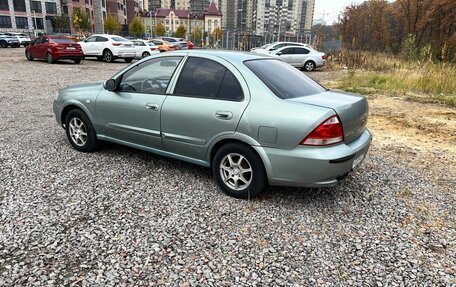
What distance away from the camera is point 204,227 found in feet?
10.5

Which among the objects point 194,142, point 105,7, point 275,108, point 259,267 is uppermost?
point 105,7

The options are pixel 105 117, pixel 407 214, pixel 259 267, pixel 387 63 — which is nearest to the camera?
pixel 259 267

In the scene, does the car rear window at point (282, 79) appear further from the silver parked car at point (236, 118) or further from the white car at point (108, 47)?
the white car at point (108, 47)

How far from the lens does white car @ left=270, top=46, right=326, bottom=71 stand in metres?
19.7

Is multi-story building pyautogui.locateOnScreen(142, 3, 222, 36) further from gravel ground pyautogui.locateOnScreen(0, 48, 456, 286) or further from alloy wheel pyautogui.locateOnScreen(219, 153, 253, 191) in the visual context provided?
alloy wheel pyautogui.locateOnScreen(219, 153, 253, 191)

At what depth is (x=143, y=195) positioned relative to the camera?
3.81 metres

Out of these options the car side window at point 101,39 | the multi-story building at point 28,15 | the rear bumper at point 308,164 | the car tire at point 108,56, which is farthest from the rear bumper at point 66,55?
the multi-story building at point 28,15

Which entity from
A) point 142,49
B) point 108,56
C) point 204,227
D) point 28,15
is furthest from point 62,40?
point 28,15

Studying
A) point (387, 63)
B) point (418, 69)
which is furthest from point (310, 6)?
point (418, 69)

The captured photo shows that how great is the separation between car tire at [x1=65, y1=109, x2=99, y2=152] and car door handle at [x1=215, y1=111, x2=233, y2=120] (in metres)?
2.25

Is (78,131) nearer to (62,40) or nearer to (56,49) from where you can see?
(56,49)

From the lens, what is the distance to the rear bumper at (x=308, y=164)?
3.20m

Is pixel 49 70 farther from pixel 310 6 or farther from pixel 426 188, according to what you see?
pixel 310 6

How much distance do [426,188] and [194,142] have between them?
9.63ft
